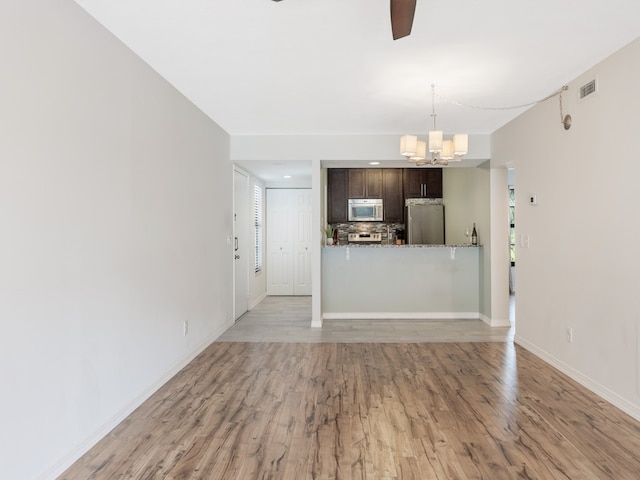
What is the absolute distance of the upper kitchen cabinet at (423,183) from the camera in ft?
22.4

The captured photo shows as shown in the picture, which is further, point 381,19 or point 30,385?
point 381,19

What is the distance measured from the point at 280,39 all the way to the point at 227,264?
303 cm

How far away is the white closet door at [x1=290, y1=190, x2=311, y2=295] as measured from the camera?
7.71 metres

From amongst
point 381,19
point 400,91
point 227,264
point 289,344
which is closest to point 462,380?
point 289,344

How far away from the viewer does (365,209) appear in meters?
6.90

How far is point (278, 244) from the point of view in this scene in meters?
7.76

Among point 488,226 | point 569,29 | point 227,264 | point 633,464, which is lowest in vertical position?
point 633,464

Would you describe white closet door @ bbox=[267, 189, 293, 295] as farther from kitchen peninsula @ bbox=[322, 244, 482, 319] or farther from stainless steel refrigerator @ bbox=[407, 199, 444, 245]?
stainless steel refrigerator @ bbox=[407, 199, 444, 245]

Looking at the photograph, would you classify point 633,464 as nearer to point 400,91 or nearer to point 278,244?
point 400,91

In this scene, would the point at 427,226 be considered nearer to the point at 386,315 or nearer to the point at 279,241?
the point at 386,315

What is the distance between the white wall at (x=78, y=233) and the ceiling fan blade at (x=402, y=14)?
167 centimetres

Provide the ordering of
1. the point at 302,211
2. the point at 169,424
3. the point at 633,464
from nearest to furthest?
the point at 633,464, the point at 169,424, the point at 302,211

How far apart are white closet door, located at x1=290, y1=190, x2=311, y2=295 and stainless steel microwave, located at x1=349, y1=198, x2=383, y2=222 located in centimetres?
114

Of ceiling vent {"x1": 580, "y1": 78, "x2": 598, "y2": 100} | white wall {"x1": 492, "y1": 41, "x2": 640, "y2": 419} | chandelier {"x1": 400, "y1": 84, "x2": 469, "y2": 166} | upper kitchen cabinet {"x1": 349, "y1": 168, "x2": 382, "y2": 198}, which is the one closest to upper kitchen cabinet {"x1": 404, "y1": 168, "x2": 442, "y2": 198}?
upper kitchen cabinet {"x1": 349, "y1": 168, "x2": 382, "y2": 198}
